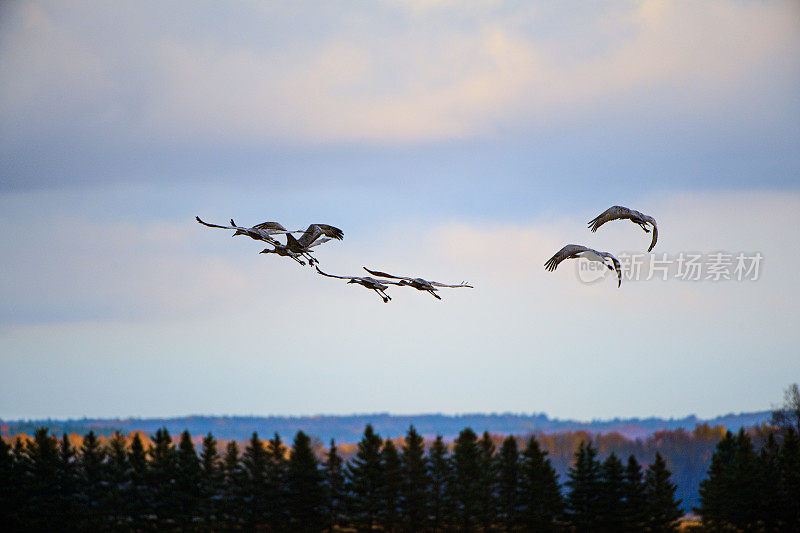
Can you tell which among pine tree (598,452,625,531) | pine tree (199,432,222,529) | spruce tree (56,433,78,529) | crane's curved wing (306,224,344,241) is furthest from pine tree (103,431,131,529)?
crane's curved wing (306,224,344,241)

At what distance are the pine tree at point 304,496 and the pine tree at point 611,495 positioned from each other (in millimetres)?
24425

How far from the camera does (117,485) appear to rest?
98.3 metres

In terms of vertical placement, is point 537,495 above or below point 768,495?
below

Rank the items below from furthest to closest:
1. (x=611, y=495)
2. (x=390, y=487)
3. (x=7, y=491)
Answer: (x=7, y=491) < (x=390, y=487) < (x=611, y=495)

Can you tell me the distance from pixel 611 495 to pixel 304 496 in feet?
87.6

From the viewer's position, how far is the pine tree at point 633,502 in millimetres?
89750

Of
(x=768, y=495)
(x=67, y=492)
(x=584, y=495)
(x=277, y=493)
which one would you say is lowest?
(x=67, y=492)

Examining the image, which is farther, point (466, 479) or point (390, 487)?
point (390, 487)

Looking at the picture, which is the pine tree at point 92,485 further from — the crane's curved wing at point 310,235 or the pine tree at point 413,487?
the crane's curved wing at point 310,235

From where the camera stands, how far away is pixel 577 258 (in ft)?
78.2

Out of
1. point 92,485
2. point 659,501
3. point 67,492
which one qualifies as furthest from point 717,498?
point 67,492

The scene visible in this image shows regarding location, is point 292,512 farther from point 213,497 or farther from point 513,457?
point 513,457

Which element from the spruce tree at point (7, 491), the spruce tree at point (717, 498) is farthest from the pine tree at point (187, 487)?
the spruce tree at point (717, 498)

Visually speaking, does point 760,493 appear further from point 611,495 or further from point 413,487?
point 413,487
